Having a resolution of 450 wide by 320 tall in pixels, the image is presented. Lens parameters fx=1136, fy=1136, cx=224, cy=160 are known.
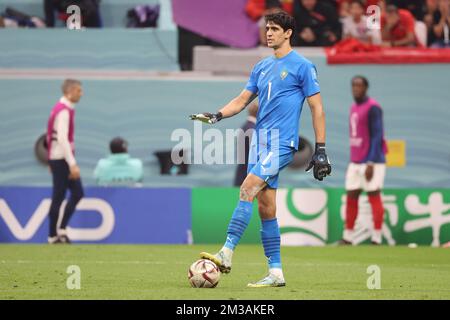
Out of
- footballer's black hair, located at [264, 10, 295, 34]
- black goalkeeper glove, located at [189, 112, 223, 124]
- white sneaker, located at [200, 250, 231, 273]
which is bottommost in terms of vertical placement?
white sneaker, located at [200, 250, 231, 273]

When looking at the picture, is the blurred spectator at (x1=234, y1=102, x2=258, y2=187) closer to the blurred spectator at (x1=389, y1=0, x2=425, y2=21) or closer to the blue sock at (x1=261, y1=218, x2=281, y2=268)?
the blurred spectator at (x1=389, y1=0, x2=425, y2=21)

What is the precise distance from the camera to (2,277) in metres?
9.95

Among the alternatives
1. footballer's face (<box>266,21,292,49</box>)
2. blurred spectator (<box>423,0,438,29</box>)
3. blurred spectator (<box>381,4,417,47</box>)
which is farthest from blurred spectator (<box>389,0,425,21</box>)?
footballer's face (<box>266,21,292,49</box>)

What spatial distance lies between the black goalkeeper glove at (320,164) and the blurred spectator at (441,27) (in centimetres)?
1176

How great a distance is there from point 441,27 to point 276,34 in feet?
38.5

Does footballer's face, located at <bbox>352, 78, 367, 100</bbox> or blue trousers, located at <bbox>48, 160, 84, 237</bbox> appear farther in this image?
footballer's face, located at <bbox>352, 78, 367, 100</bbox>

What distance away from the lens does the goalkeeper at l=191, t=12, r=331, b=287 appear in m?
9.15

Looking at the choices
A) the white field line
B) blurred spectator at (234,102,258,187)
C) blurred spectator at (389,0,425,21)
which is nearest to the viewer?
blurred spectator at (234,102,258,187)

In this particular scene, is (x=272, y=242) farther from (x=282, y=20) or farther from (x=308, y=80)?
(x=282, y=20)

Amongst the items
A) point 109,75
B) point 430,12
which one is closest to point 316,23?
point 430,12

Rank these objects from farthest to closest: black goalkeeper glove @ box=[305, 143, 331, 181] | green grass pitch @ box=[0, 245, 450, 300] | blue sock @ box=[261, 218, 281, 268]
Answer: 1. blue sock @ box=[261, 218, 281, 268]
2. black goalkeeper glove @ box=[305, 143, 331, 181]
3. green grass pitch @ box=[0, 245, 450, 300]

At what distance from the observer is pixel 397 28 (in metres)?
20.2

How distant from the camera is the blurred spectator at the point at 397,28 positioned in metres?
20.0

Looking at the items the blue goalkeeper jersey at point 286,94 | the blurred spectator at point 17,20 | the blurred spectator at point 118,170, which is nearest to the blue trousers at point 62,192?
the blurred spectator at point 118,170
